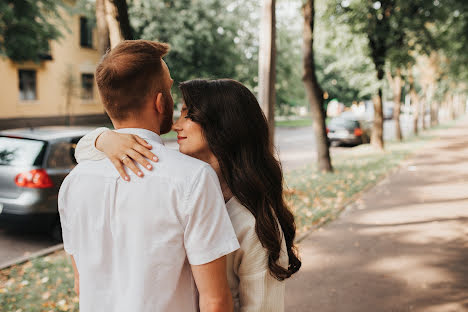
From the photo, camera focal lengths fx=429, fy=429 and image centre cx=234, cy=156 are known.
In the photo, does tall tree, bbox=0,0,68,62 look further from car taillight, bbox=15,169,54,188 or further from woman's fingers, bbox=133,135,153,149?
woman's fingers, bbox=133,135,153,149

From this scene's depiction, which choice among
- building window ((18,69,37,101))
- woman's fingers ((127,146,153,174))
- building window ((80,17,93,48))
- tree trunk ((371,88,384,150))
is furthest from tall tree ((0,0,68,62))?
building window ((80,17,93,48))

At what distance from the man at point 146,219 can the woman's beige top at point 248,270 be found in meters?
0.19

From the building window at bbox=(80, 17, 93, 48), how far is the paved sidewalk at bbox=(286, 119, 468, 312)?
24203 millimetres

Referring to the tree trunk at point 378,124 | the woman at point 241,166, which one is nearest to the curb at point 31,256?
the woman at point 241,166

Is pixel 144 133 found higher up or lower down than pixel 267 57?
lower down

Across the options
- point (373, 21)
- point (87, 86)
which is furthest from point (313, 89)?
point (87, 86)

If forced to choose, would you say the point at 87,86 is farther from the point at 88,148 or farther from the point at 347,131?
the point at 88,148

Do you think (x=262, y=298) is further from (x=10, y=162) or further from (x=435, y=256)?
(x=10, y=162)

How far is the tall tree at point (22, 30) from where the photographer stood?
12586 mm

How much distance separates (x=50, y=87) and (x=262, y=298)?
1083 inches

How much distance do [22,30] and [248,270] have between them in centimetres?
1410

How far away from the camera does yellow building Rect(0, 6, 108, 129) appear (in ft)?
78.2

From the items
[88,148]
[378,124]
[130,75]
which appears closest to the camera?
[130,75]

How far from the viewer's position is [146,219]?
4.75 feet
